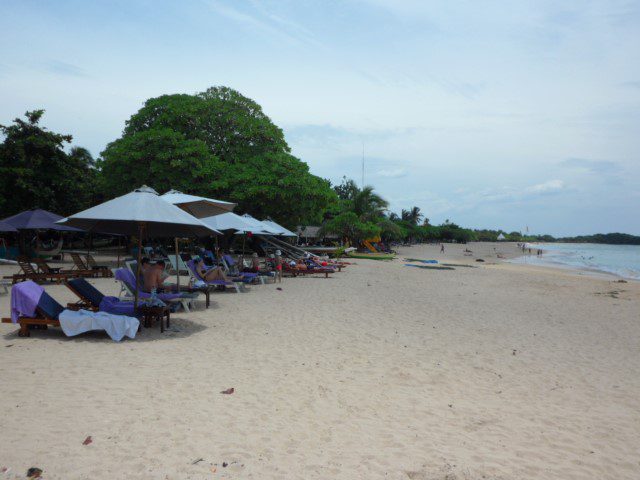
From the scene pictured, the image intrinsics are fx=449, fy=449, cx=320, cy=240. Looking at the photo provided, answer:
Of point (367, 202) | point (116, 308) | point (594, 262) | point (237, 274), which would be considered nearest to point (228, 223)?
point (237, 274)

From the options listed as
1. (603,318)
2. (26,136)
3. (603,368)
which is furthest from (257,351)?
(26,136)

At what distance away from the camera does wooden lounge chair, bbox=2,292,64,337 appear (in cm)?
645

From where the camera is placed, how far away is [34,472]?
9.84 feet

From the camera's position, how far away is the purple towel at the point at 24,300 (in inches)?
252

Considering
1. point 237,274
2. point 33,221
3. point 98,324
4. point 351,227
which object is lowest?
point 98,324

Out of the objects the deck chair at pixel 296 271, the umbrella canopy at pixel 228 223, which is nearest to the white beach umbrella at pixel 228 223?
the umbrella canopy at pixel 228 223

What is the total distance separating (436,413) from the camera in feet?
14.8

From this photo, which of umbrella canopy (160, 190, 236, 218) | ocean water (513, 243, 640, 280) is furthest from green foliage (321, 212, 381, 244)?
umbrella canopy (160, 190, 236, 218)

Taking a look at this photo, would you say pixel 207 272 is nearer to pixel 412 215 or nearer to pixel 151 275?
pixel 151 275

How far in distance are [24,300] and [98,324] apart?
3.54ft

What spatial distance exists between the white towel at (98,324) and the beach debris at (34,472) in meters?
3.59

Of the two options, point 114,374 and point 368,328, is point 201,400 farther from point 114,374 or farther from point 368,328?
point 368,328

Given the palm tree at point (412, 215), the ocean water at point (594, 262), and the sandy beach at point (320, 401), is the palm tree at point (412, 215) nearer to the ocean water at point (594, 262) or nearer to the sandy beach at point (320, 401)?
the ocean water at point (594, 262)

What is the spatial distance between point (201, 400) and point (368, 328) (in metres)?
4.34
